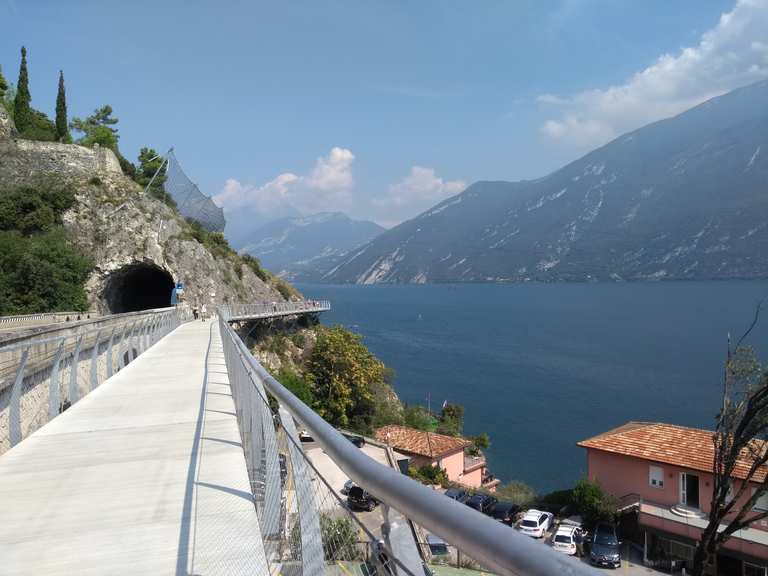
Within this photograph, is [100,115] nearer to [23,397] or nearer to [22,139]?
[22,139]

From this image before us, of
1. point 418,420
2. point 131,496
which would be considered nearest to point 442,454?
point 418,420

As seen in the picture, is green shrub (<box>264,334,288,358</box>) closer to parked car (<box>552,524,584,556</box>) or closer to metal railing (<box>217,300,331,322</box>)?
metal railing (<box>217,300,331,322</box>)

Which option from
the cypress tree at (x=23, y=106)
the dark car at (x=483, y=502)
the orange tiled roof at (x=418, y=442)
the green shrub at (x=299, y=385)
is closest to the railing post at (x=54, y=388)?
the dark car at (x=483, y=502)

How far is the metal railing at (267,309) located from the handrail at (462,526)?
34418 mm

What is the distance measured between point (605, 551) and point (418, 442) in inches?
606

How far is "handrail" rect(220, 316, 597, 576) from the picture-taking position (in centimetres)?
98

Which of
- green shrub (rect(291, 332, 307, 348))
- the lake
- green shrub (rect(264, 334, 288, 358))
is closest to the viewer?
green shrub (rect(264, 334, 288, 358))

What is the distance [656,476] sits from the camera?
24.5 m

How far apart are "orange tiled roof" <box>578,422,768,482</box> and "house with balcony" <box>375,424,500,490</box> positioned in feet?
29.7

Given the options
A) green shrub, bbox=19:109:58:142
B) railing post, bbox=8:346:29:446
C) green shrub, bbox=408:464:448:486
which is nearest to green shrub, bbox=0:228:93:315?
green shrub, bbox=19:109:58:142

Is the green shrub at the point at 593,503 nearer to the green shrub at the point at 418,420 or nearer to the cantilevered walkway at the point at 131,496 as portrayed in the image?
the green shrub at the point at 418,420

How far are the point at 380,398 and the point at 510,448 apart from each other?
11.1m

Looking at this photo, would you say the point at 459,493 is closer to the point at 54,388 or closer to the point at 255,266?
the point at 54,388

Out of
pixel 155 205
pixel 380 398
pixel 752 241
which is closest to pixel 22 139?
pixel 155 205
